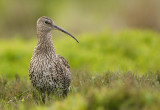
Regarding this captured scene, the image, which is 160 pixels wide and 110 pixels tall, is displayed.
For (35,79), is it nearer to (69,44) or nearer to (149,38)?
(69,44)

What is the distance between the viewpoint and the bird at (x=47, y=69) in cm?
712

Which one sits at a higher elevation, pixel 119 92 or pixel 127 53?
pixel 119 92

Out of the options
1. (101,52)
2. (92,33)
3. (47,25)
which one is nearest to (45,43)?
(47,25)

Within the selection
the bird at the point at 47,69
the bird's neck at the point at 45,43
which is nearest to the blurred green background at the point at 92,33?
the bird at the point at 47,69

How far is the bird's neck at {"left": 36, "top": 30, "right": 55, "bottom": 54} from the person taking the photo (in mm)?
7418

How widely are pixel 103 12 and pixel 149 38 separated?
464 inches

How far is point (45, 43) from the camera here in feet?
24.5

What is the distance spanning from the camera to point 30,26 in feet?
101

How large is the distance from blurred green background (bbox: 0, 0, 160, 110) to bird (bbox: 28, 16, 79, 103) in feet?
0.73

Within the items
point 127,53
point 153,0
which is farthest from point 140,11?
point 127,53

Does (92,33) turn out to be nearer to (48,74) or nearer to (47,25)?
(47,25)

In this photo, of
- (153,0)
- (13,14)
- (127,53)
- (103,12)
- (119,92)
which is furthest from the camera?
(13,14)

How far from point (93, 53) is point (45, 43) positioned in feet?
22.9

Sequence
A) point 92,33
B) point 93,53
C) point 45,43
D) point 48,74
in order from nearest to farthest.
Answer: point 48,74 < point 45,43 < point 93,53 < point 92,33
